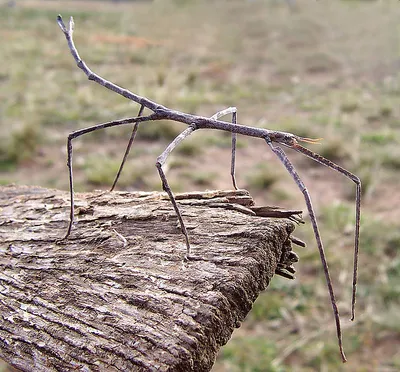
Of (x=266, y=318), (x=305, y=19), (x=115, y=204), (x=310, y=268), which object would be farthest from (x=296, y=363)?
(x=305, y=19)

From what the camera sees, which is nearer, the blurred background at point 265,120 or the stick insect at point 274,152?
the stick insect at point 274,152

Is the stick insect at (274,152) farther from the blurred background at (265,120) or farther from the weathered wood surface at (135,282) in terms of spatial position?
the blurred background at (265,120)

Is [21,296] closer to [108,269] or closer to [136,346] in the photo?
[108,269]

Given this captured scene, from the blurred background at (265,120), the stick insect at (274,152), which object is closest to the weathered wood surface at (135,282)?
the stick insect at (274,152)

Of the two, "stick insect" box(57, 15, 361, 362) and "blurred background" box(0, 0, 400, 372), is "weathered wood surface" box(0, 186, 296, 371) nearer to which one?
"stick insect" box(57, 15, 361, 362)

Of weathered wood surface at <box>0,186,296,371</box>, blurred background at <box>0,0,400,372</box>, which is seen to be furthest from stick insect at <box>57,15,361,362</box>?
blurred background at <box>0,0,400,372</box>
